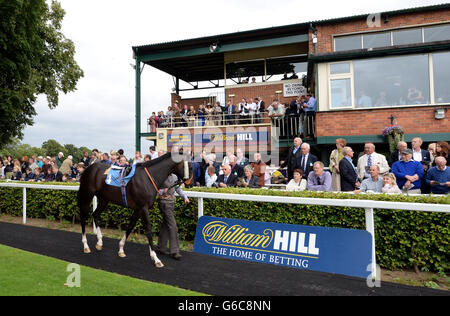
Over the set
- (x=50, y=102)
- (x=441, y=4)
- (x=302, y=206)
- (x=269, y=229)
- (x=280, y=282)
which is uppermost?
(x=441, y=4)

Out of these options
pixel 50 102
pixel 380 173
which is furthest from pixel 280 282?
pixel 50 102

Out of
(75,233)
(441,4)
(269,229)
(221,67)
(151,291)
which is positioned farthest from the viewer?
(221,67)

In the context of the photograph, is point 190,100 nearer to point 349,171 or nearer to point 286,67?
point 286,67

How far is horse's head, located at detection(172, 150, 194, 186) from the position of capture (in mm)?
4922

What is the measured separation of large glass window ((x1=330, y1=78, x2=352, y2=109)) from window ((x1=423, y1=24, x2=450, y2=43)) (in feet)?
13.8

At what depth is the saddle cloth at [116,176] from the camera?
5.17 metres

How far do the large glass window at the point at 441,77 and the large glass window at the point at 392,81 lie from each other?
0.82 ft

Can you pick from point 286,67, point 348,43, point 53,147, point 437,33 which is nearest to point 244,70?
point 286,67

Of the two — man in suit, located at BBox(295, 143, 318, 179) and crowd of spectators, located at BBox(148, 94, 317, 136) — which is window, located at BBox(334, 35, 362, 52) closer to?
crowd of spectators, located at BBox(148, 94, 317, 136)

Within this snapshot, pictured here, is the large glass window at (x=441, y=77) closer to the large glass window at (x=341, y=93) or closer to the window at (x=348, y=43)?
the large glass window at (x=341, y=93)

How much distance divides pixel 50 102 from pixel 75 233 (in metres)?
16.7

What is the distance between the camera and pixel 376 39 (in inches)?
509

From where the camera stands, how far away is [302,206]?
492 centimetres

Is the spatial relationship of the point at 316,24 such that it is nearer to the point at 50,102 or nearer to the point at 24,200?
the point at 24,200
